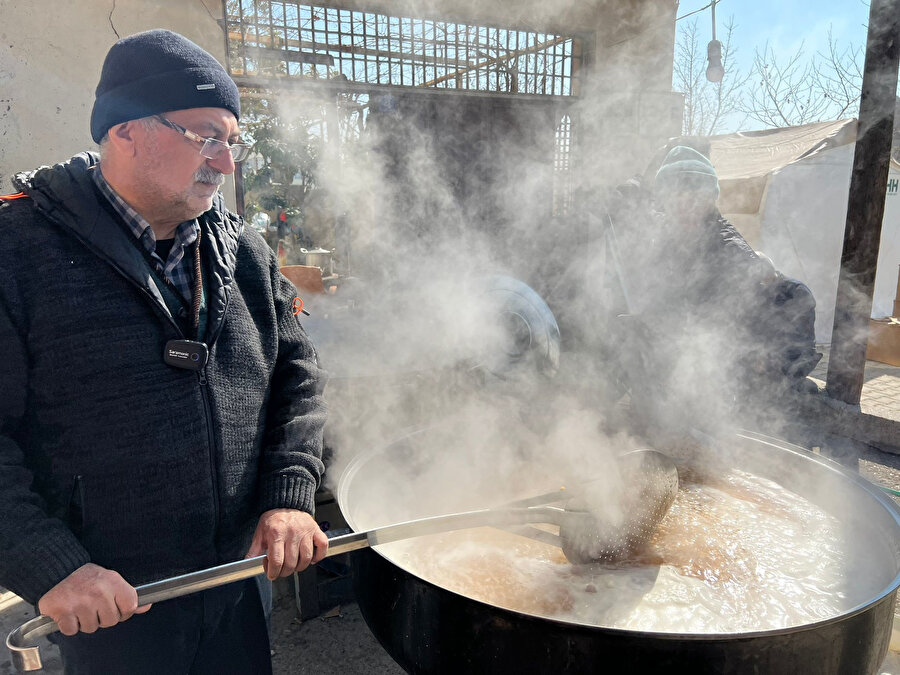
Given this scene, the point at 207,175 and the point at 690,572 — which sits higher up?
the point at 207,175

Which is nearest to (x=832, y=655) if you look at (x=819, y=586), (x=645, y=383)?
(x=819, y=586)

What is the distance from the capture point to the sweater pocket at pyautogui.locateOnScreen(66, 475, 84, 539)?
1316 millimetres

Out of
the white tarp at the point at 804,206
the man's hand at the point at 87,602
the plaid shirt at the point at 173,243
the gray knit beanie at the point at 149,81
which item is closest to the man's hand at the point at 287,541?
the man's hand at the point at 87,602

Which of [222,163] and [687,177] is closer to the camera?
[222,163]

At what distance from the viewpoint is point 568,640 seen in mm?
1484

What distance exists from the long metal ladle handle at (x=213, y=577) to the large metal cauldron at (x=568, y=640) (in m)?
0.20

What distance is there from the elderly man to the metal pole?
5163 millimetres

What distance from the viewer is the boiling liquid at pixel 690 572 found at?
1992 millimetres

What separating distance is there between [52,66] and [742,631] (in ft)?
14.9

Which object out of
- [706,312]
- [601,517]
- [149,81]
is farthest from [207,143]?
[706,312]

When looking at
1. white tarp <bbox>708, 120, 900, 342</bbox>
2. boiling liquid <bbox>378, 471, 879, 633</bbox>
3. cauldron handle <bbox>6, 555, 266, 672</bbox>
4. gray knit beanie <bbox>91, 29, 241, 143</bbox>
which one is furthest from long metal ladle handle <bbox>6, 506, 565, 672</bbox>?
white tarp <bbox>708, 120, 900, 342</bbox>

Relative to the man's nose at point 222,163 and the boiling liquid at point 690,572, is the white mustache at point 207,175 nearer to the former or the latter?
the man's nose at point 222,163

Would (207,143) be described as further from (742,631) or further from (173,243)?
(742,631)

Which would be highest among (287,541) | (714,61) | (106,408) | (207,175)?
(714,61)
